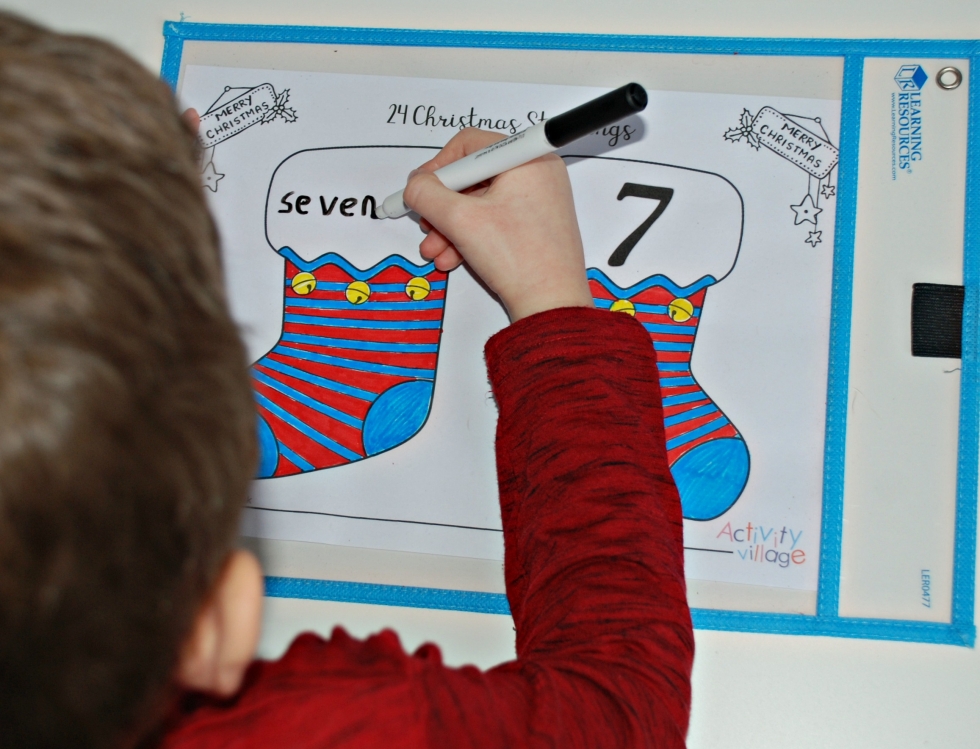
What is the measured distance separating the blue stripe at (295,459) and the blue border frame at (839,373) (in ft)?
0.27

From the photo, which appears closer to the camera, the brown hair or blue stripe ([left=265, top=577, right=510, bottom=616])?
the brown hair

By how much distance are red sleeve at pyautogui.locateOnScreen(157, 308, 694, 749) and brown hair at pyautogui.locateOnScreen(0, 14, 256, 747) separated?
9cm

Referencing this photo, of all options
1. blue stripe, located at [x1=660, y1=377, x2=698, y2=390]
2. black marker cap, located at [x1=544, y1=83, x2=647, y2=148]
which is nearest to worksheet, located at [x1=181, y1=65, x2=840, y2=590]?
blue stripe, located at [x1=660, y1=377, x2=698, y2=390]

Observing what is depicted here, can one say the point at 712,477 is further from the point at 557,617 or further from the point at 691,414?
the point at 557,617

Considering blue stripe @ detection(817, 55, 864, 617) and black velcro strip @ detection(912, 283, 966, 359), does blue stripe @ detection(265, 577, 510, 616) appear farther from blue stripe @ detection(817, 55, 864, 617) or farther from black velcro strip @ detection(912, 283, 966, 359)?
black velcro strip @ detection(912, 283, 966, 359)

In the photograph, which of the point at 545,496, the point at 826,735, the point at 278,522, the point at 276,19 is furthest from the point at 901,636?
the point at 276,19

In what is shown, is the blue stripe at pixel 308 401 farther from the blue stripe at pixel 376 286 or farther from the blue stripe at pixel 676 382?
the blue stripe at pixel 676 382

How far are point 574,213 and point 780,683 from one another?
13.9 inches

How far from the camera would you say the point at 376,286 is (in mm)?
599

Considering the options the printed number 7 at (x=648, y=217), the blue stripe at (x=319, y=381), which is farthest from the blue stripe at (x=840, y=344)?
the blue stripe at (x=319, y=381)

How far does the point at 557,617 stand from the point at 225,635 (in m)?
0.19

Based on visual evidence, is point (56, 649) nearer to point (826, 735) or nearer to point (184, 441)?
point (184, 441)

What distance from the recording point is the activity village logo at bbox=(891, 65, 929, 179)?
57 centimetres

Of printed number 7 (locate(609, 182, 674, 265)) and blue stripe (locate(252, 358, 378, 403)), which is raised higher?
printed number 7 (locate(609, 182, 674, 265))
